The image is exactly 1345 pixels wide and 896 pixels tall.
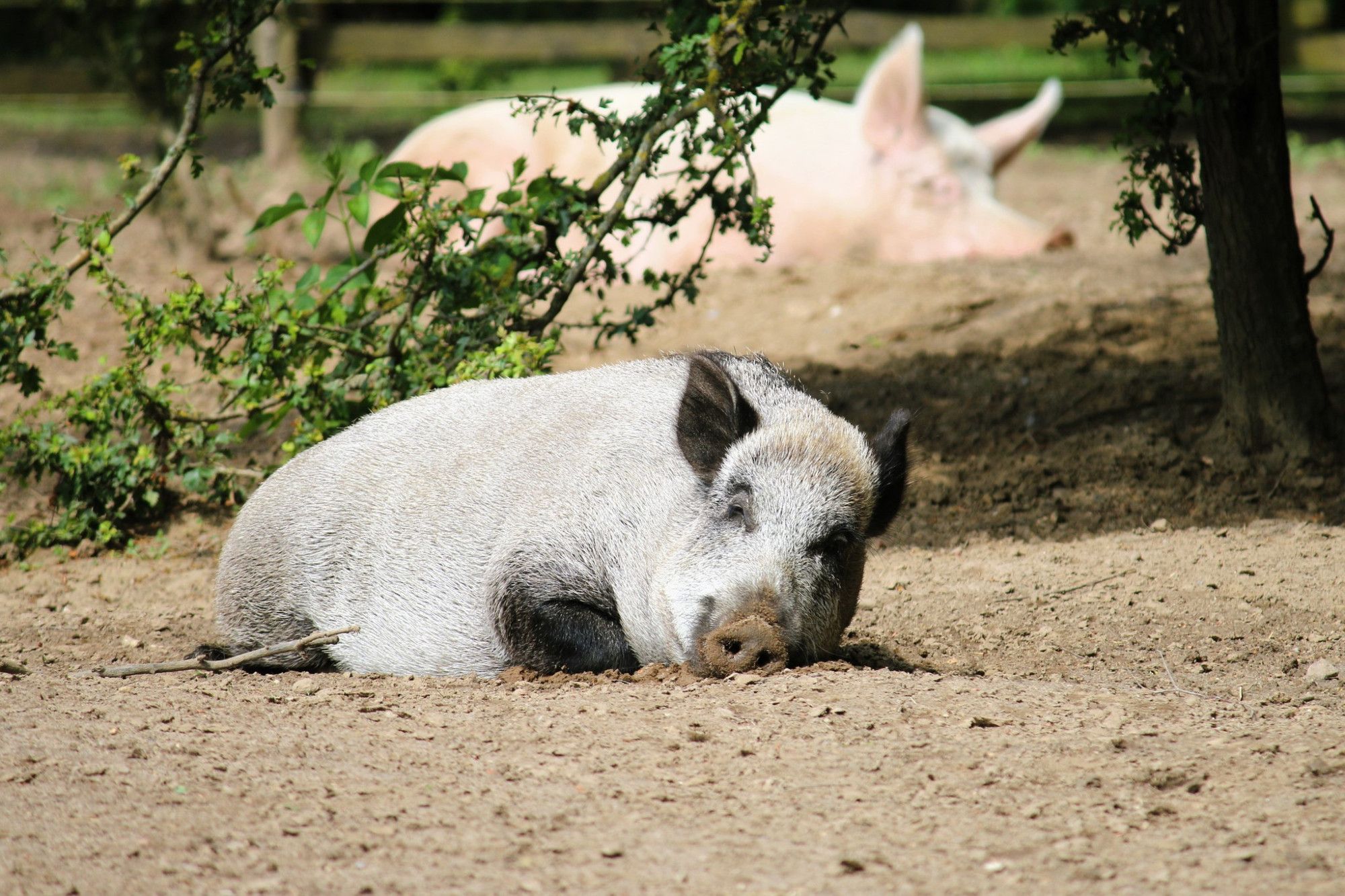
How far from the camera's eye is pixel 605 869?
7.88 feet

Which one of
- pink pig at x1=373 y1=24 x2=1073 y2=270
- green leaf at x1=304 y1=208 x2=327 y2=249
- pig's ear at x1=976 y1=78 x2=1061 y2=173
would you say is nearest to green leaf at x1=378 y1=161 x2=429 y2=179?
green leaf at x1=304 y1=208 x2=327 y2=249

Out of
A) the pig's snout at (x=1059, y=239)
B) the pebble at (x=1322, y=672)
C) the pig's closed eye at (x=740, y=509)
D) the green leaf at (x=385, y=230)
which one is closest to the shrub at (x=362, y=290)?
the green leaf at (x=385, y=230)

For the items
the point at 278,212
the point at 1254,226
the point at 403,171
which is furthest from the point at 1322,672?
the point at 278,212

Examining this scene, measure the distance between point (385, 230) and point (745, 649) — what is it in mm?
2567

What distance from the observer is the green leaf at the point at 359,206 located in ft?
17.1

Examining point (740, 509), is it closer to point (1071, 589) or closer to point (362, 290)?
point (1071, 589)

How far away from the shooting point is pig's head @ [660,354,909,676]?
11.6 ft

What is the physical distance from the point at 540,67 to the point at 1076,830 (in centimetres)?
2084

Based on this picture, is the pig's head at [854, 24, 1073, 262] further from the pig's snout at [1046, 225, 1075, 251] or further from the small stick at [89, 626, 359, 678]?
the small stick at [89, 626, 359, 678]

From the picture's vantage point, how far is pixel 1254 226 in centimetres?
504

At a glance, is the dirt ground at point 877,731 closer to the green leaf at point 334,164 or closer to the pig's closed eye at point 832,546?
the pig's closed eye at point 832,546

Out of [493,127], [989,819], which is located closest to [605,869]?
[989,819]

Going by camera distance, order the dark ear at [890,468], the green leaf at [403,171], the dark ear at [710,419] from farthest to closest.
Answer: the green leaf at [403,171], the dark ear at [890,468], the dark ear at [710,419]

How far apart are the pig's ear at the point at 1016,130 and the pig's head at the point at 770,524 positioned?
22.1ft
